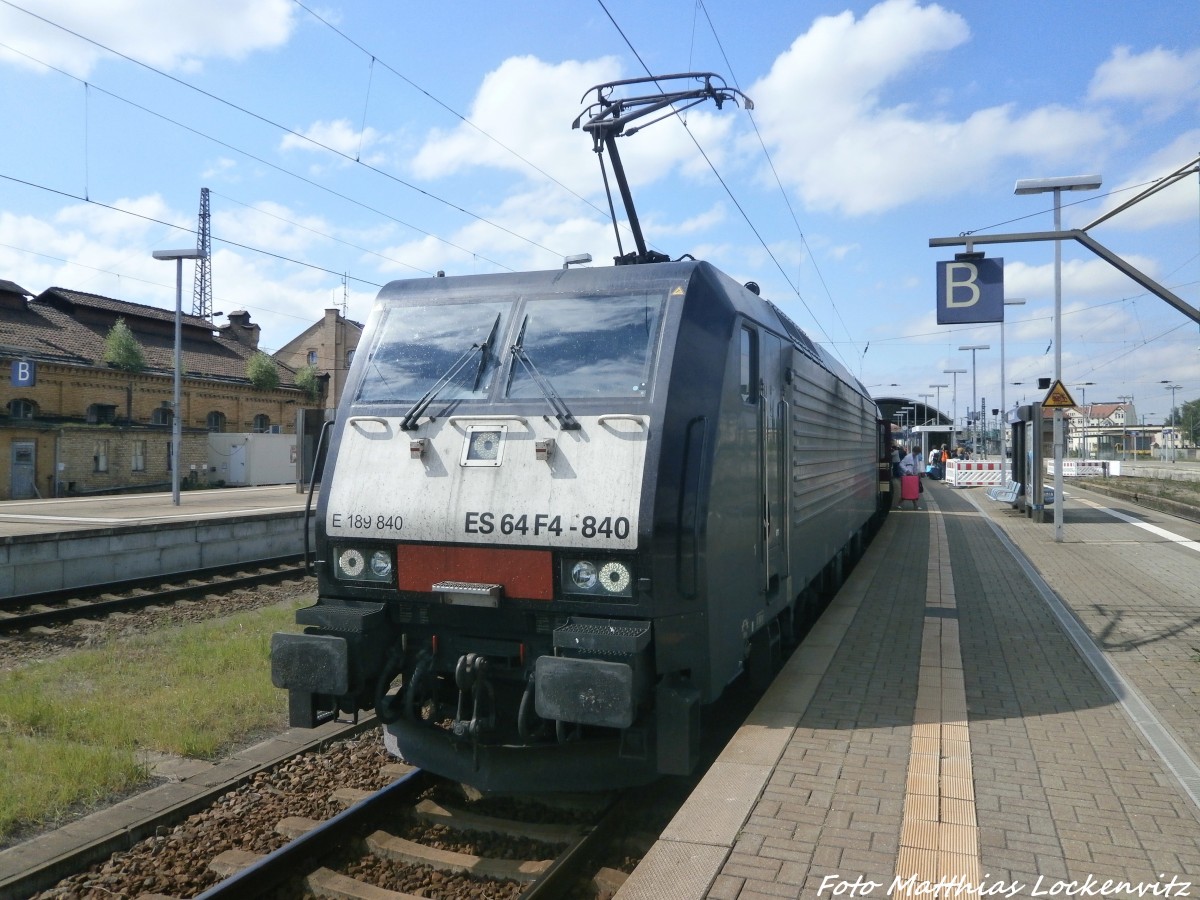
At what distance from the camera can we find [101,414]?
1519 inches

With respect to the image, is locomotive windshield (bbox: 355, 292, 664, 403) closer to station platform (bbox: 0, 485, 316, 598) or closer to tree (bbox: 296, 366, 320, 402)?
station platform (bbox: 0, 485, 316, 598)

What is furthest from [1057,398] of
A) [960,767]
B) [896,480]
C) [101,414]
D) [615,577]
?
[101,414]

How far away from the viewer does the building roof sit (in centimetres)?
3741

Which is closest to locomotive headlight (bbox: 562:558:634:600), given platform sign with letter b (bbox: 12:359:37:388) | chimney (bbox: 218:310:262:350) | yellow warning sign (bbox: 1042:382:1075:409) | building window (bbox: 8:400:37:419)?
yellow warning sign (bbox: 1042:382:1075:409)

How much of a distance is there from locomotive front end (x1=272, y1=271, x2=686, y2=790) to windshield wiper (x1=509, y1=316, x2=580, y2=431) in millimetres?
11

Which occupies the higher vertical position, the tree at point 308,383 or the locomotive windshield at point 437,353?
the tree at point 308,383

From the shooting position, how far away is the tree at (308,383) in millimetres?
48500

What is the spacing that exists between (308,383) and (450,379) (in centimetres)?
4557

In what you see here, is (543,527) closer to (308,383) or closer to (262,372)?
(262,372)

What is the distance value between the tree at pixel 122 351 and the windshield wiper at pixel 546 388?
3798cm

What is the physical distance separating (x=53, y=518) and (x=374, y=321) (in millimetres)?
18253

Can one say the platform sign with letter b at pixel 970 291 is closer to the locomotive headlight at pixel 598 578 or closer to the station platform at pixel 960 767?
the station platform at pixel 960 767

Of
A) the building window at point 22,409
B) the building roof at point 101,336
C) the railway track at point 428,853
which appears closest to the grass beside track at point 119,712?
the railway track at point 428,853

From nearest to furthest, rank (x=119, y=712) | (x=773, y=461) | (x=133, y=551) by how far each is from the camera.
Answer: (x=773, y=461), (x=119, y=712), (x=133, y=551)
